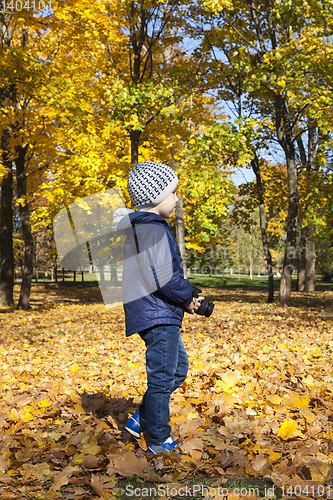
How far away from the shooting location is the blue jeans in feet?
7.61

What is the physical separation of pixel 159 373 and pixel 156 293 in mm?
482

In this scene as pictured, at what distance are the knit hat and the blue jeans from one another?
0.78m

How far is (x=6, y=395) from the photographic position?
386cm

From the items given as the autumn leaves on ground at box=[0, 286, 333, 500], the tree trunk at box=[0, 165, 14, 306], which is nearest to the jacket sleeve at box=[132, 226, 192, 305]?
the autumn leaves on ground at box=[0, 286, 333, 500]

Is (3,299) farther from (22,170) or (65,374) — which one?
(65,374)

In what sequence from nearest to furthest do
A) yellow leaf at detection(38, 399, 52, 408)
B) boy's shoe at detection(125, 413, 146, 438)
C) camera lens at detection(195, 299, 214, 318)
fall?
camera lens at detection(195, 299, 214, 318)
boy's shoe at detection(125, 413, 146, 438)
yellow leaf at detection(38, 399, 52, 408)

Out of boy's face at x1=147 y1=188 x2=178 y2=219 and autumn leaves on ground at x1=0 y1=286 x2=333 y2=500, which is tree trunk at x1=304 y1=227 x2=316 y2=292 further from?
boy's face at x1=147 y1=188 x2=178 y2=219

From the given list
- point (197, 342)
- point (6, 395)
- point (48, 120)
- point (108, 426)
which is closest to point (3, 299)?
point (48, 120)

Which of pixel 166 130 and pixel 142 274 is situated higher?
pixel 166 130

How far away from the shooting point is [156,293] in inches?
91.0

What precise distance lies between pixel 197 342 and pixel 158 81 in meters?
6.50

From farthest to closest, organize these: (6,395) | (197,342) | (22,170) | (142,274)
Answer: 1. (22,170)
2. (197,342)
3. (6,395)
4. (142,274)

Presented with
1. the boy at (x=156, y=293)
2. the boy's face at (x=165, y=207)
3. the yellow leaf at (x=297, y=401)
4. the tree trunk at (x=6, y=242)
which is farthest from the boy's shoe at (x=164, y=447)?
the tree trunk at (x=6, y=242)

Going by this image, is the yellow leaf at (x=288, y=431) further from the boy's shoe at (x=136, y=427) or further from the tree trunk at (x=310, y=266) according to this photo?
the tree trunk at (x=310, y=266)
